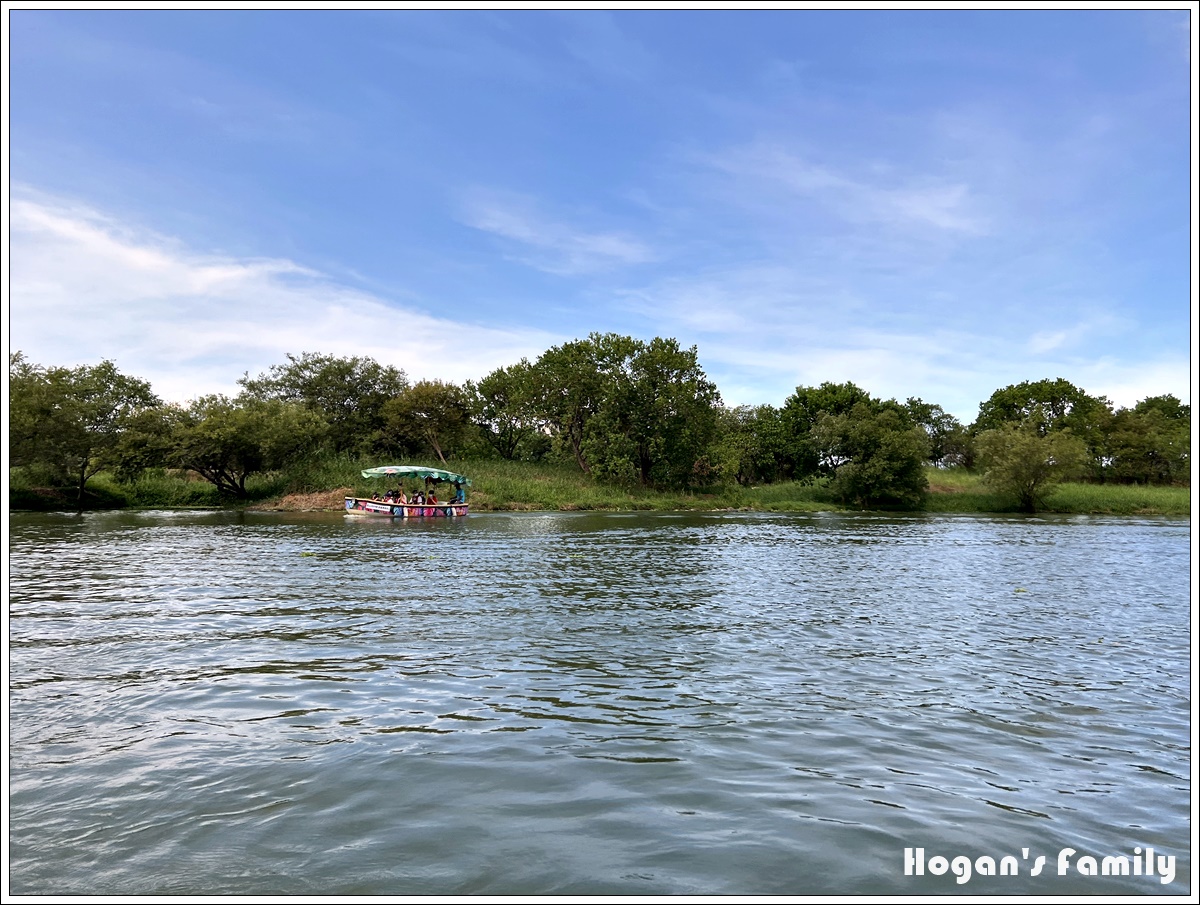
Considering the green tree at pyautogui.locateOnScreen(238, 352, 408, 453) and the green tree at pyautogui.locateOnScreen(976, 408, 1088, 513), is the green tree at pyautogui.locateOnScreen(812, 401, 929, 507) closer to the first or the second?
the green tree at pyautogui.locateOnScreen(976, 408, 1088, 513)

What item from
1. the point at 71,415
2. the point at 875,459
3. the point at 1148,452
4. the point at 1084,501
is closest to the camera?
the point at 71,415

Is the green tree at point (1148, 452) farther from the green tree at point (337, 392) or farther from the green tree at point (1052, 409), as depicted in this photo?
the green tree at point (337, 392)

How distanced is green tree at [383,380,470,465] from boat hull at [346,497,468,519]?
2447 cm

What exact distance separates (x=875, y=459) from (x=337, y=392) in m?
56.1

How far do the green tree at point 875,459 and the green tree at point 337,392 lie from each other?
4724 centimetres

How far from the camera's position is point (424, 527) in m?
42.2

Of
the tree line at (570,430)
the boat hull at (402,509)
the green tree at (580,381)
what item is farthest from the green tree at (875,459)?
the boat hull at (402,509)

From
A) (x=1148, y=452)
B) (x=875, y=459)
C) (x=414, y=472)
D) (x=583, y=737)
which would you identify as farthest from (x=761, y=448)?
(x=583, y=737)

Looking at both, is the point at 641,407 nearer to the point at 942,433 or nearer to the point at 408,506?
the point at 408,506

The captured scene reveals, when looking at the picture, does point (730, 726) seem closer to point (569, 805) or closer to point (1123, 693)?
point (569, 805)

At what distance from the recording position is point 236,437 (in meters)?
63.1

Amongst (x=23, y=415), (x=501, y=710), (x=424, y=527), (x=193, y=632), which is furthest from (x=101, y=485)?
(x=501, y=710)

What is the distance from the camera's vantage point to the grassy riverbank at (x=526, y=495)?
211ft

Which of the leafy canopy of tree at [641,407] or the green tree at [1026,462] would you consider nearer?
the green tree at [1026,462]
